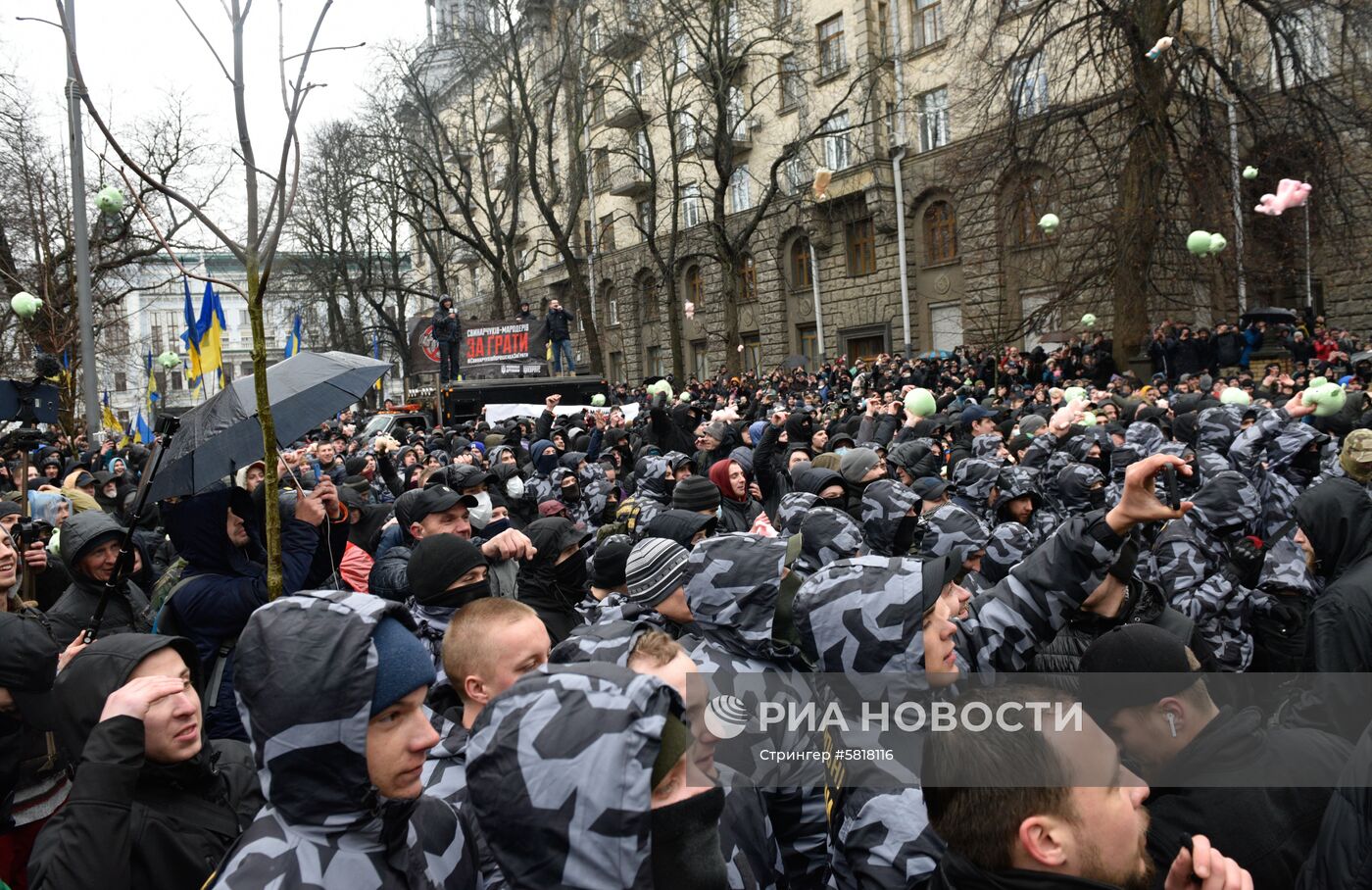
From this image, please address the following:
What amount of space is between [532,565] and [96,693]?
2254 millimetres

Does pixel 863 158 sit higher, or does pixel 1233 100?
pixel 863 158

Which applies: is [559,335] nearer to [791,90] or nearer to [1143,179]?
[1143,179]

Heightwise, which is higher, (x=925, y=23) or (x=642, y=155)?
A: (x=925, y=23)

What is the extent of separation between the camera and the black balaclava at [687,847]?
1.59 meters

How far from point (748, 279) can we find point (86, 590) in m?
31.5

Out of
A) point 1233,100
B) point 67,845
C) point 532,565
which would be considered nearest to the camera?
point 67,845

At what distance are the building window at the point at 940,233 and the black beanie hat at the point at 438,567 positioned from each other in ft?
84.3

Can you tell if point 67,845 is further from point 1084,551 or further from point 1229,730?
point 1229,730

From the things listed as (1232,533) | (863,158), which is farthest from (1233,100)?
(1232,533)

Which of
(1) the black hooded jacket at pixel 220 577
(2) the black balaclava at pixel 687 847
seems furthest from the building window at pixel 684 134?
(2) the black balaclava at pixel 687 847

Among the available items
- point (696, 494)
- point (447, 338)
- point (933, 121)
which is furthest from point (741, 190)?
point (696, 494)

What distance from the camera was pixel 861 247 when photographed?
30016 millimetres

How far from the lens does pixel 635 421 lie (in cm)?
1424

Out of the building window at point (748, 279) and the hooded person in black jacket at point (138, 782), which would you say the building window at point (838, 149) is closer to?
the building window at point (748, 279)
